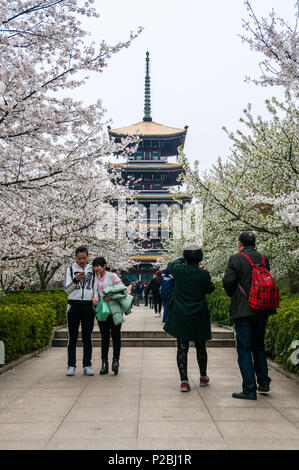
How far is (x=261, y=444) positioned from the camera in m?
3.86

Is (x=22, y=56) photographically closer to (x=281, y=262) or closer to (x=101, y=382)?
(x=101, y=382)

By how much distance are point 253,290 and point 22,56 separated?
4.89 metres

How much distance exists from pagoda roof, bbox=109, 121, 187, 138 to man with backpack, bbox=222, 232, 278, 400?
126ft

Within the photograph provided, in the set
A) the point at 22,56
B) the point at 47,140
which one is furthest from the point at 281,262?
the point at 22,56

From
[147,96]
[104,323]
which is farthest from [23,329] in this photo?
[147,96]

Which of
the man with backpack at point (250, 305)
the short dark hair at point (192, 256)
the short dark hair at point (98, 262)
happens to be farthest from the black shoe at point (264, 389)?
the short dark hair at point (98, 262)

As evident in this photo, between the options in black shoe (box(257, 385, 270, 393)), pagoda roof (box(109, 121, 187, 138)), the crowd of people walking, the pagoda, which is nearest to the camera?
the crowd of people walking

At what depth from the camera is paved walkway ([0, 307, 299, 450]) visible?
3.95m

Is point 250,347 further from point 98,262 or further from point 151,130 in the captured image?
point 151,130

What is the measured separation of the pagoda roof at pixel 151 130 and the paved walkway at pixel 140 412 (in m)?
37.8

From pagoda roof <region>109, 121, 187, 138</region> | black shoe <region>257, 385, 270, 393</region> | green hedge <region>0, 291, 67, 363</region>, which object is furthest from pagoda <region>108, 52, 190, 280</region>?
black shoe <region>257, 385, 270, 393</region>

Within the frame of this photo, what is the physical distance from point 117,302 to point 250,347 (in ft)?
7.73

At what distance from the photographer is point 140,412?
4918 mm

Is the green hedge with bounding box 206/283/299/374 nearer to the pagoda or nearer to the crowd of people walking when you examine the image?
the crowd of people walking
